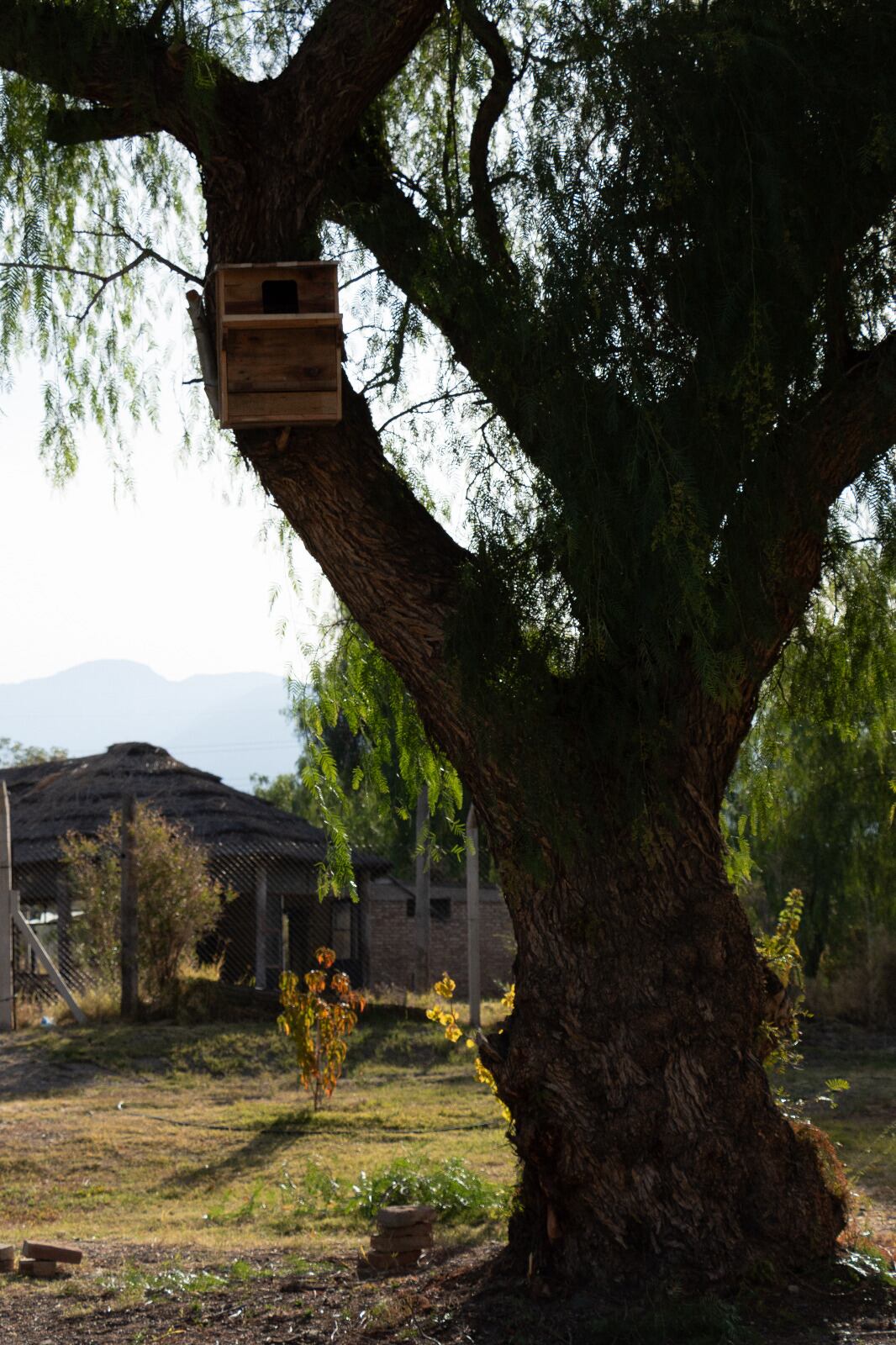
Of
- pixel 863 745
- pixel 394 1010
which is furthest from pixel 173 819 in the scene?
pixel 863 745

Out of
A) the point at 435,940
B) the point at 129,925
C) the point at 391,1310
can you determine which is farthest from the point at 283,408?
the point at 435,940

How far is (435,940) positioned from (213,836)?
866 cm

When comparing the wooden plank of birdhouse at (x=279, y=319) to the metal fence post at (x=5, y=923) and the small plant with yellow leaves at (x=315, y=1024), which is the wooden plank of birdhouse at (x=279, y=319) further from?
the metal fence post at (x=5, y=923)

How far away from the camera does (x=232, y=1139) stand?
29.6ft

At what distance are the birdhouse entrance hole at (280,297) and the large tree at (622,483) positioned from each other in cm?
13

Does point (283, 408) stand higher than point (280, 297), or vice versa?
point (280, 297)

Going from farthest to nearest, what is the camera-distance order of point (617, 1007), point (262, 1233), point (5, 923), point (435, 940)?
point (435, 940)
point (5, 923)
point (262, 1233)
point (617, 1007)

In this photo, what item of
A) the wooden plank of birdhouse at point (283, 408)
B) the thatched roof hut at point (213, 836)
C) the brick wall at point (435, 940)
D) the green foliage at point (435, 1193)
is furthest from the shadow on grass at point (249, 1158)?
the brick wall at point (435, 940)

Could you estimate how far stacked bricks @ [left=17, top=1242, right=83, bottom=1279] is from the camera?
5.43m

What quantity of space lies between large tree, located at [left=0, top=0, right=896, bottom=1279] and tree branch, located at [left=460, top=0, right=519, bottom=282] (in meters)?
0.04

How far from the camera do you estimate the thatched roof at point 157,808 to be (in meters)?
17.0

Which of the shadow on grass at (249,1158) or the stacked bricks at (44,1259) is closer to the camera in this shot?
the stacked bricks at (44,1259)

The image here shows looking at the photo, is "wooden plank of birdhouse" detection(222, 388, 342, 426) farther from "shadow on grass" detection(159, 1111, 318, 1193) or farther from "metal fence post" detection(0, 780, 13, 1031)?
"metal fence post" detection(0, 780, 13, 1031)

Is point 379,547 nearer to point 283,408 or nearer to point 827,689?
point 283,408
